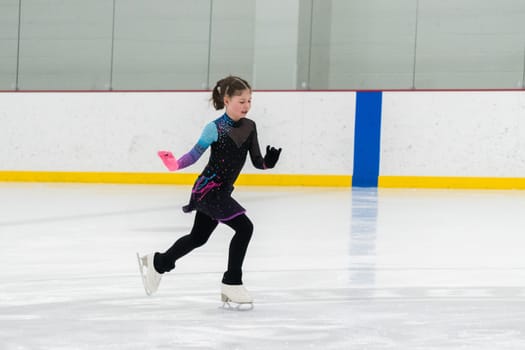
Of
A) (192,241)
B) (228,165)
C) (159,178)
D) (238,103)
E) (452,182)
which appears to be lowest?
(159,178)

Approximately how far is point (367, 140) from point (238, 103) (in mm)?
9457

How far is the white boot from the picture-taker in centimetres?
346

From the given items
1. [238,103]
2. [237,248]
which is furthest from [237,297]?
[238,103]

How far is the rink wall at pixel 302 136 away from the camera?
1248 centimetres

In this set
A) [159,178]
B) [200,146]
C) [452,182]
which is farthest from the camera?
[159,178]

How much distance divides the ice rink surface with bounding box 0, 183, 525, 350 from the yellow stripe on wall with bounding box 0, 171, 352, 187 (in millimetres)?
4361

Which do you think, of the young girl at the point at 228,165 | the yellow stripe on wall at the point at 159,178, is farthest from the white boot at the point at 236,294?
the yellow stripe on wall at the point at 159,178

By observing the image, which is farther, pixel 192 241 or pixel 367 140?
pixel 367 140

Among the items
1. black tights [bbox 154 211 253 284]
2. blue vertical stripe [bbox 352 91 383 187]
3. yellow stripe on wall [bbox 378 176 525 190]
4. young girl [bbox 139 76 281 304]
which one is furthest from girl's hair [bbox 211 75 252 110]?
blue vertical stripe [bbox 352 91 383 187]

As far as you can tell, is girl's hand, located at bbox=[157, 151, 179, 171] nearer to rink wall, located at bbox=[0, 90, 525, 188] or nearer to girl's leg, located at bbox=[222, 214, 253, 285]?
girl's leg, located at bbox=[222, 214, 253, 285]

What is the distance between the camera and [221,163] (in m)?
3.59

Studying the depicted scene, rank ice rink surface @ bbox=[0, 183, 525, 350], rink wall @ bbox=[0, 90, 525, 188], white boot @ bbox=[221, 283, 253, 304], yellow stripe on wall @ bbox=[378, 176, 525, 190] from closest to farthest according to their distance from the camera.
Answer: ice rink surface @ bbox=[0, 183, 525, 350], white boot @ bbox=[221, 283, 253, 304], yellow stripe on wall @ bbox=[378, 176, 525, 190], rink wall @ bbox=[0, 90, 525, 188]

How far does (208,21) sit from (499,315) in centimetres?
1097

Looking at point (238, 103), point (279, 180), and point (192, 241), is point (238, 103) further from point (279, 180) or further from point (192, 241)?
point (279, 180)
